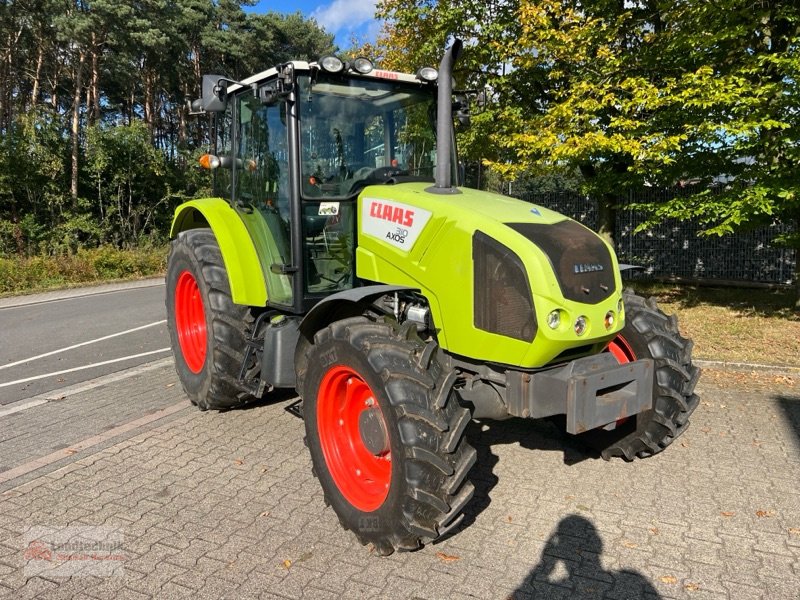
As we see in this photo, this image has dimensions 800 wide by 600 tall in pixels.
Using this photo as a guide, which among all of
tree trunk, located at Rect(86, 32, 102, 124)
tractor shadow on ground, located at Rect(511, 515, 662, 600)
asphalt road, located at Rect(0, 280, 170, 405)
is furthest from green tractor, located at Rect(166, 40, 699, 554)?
tree trunk, located at Rect(86, 32, 102, 124)

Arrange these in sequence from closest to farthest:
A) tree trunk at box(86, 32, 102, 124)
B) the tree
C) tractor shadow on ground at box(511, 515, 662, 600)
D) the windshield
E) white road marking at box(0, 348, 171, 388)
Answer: tractor shadow on ground at box(511, 515, 662, 600), the windshield, white road marking at box(0, 348, 171, 388), the tree, tree trunk at box(86, 32, 102, 124)

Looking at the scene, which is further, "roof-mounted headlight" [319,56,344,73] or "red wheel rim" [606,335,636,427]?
"red wheel rim" [606,335,636,427]

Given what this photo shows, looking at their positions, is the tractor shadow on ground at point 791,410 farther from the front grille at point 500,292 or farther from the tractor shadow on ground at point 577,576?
the front grille at point 500,292

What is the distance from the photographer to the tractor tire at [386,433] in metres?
2.71

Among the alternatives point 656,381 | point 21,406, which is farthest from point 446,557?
point 21,406

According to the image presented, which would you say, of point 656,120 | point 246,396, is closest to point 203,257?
point 246,396

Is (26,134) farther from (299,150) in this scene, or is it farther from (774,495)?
(774,495)

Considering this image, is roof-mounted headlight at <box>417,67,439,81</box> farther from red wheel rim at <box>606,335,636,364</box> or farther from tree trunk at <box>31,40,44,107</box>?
tree trunk at <box>31,40,44,107</box>

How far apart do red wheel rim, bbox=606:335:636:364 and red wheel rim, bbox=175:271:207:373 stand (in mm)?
3510

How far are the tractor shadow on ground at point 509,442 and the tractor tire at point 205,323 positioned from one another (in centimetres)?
184

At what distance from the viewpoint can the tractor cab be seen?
382cm

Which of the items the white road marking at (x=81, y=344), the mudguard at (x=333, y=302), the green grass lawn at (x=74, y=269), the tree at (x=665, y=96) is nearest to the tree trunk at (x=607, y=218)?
the tree at (x=665, y=96)

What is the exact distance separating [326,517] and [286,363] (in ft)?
3.68

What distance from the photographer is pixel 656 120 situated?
28.5 ft
